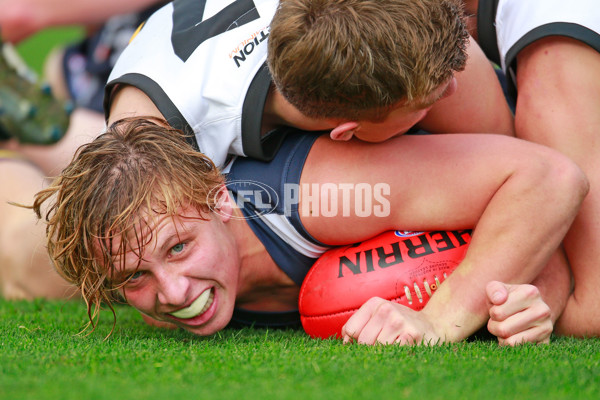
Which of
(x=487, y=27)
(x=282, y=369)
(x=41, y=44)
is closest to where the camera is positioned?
(x=282, y=369)

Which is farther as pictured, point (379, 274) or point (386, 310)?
point (379, 274)

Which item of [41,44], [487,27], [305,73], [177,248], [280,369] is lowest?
[41,44]

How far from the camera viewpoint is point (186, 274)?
2.82 meters

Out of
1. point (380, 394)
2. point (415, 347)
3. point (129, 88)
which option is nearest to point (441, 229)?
point (415, 347)

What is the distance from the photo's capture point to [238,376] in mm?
2219

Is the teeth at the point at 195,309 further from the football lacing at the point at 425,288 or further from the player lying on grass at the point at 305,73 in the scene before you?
the football lacing at the point at 425,288

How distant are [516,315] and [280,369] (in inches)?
37.7

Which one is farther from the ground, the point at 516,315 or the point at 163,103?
the point at 163,103

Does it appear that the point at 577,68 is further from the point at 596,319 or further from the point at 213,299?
the point at 213,299

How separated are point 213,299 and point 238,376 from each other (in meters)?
0.79

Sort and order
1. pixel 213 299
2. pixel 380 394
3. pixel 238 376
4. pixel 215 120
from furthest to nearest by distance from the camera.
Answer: pixel 215 120, pixel 213 299, pixel 238 376, pixel 380 394

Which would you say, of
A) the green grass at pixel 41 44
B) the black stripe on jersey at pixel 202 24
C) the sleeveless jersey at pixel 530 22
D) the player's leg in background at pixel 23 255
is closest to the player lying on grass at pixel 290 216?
the black stripe on jersey at pixel 202 24

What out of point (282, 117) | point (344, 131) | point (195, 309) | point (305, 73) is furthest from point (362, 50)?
point (195, 309)

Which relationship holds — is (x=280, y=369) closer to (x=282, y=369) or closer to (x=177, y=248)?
(x=282, y=369)
